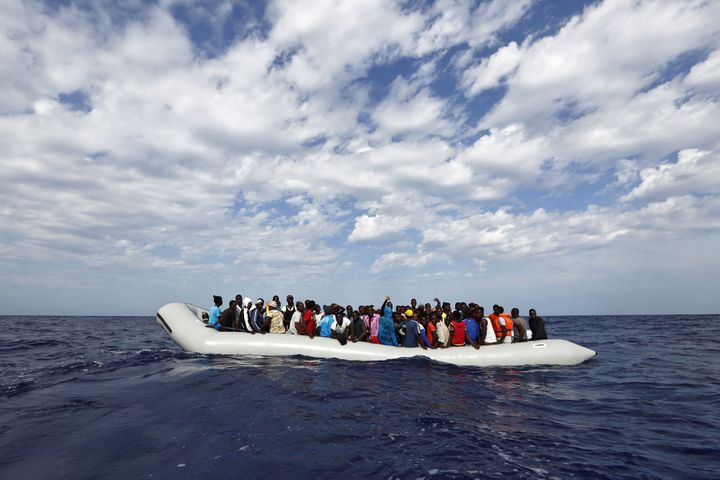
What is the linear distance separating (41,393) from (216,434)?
513 cm

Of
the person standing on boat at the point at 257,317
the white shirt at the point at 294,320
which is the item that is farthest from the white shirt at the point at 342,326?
the person standing on boat at the point at 257,317

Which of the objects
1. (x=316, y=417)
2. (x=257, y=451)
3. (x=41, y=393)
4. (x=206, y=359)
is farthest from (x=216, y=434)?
(x=206, y=359)

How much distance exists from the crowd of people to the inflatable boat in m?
0.31

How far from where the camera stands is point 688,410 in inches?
270

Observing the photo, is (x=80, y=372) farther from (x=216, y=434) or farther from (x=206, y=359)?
(x=216, y=434)

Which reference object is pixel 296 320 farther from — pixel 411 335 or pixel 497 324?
pixel 497 324

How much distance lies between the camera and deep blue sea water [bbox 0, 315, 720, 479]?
167 inches

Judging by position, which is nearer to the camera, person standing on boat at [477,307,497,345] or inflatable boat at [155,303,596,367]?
inflatable boat at [155,303,596,367]

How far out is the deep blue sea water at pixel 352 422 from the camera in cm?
424

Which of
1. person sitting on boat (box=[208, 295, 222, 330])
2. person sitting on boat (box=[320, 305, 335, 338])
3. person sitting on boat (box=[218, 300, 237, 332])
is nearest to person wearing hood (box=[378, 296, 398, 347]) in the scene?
person sitting on boat (box=[320, 305, 335, 338])

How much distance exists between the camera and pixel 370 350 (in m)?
11.0

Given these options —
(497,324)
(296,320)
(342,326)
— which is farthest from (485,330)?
(296,320)

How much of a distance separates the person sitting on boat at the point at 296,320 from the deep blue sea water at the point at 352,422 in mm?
1829

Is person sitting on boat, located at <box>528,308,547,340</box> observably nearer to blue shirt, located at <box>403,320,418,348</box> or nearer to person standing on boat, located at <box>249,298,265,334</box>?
blue shirt, located at <box>403,320,418,348</box>
